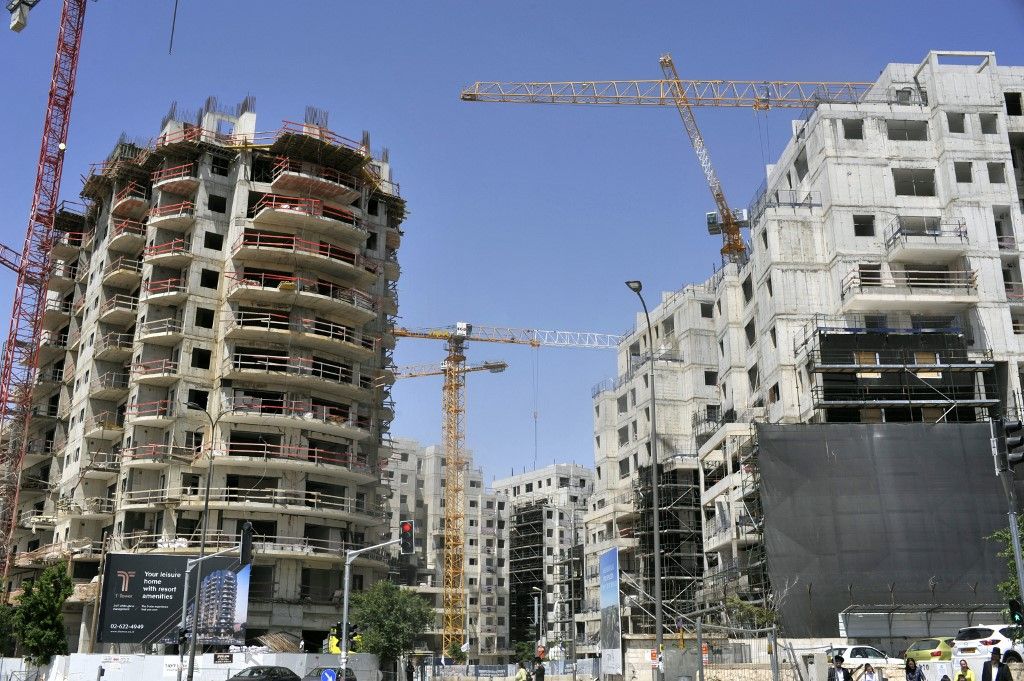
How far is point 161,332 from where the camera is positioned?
66875mm

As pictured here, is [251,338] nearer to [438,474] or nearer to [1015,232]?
[1015,232]

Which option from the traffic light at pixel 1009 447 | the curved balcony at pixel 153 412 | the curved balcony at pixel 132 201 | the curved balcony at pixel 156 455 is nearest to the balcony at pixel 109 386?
the curved balcony at pixel 153 412

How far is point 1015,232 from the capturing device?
6338 cm

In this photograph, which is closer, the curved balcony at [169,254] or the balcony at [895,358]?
the balcony at [895,358]

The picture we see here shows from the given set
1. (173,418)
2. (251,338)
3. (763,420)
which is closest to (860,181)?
(763,420)

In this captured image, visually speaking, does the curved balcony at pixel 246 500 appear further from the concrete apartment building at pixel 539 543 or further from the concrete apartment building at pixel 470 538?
the concrete apartment building at pixel 539 543

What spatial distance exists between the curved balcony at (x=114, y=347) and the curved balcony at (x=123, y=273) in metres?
3.86

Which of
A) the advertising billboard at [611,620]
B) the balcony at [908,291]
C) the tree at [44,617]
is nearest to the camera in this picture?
the advertising billboard at [611,620]

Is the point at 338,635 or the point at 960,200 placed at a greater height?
the point at 960,200

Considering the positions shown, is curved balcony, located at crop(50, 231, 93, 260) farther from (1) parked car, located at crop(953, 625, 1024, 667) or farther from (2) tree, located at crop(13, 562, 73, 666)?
(1) parked car, located at crop(953, 625, 1024, 667)

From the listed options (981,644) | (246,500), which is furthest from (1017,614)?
(246,500)

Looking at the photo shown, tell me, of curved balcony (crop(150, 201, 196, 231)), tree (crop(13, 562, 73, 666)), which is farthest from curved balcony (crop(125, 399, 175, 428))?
curved balcony (crop(150, 201, 196, 231))

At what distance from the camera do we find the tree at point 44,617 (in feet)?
181

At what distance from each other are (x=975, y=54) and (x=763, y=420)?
2747 centimetres
